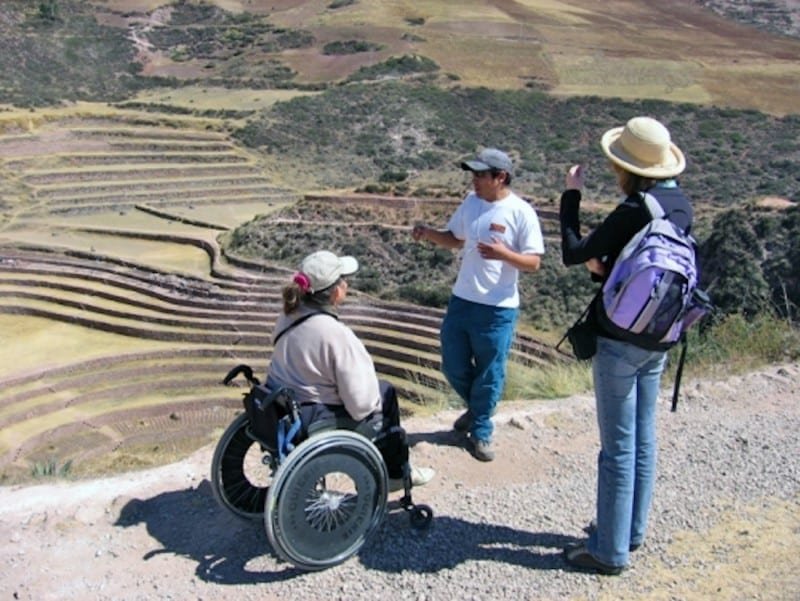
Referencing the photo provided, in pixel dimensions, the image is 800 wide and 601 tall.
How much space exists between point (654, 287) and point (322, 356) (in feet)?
4.54

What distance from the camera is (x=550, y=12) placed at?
64.2m

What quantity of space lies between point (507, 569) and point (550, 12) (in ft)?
215

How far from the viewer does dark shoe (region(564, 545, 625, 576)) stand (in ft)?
11.8

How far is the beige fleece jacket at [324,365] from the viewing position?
3613mm

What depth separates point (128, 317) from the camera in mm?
19375

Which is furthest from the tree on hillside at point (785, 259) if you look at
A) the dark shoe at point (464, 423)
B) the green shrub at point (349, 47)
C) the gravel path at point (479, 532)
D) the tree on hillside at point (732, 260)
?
the green shrub at point (349, 47)

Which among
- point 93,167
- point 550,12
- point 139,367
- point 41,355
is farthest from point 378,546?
point 550,12

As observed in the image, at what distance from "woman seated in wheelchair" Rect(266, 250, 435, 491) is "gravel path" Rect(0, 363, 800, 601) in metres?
0.65

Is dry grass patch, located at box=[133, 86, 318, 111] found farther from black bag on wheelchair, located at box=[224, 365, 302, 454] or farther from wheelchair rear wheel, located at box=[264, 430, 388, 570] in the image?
wheelchair rear wheel, located at box=[264, 430, 388, 570]

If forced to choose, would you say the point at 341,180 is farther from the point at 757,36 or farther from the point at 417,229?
the point at 757,36

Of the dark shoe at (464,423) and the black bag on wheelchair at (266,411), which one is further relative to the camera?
the dark shoe at (464,423)

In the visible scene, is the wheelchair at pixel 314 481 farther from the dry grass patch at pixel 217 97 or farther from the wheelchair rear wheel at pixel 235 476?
the dry grass patch at pixel 217 97

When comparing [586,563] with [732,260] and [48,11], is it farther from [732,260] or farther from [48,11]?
[48,11]

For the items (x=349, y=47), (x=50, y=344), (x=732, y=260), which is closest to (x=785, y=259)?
(x=732, y=260)
